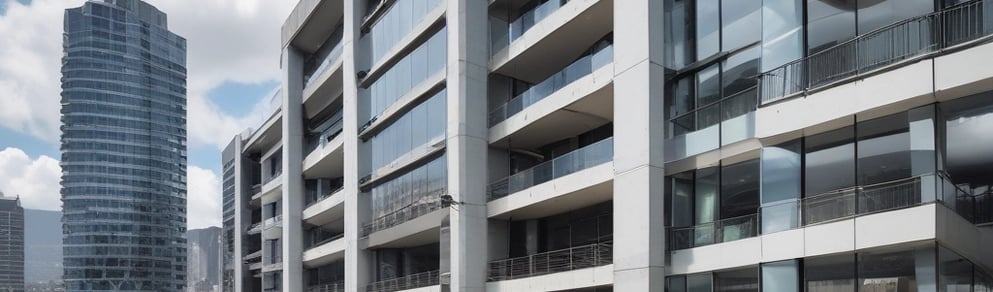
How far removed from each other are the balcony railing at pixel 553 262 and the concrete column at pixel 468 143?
643mm

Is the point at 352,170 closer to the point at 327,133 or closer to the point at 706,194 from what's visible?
the point at 327,133

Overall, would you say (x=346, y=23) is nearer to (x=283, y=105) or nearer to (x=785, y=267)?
(x=283, y=105)

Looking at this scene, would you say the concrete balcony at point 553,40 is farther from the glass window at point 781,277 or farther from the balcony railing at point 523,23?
the glass window at point 781,277

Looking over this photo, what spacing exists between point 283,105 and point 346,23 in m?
10.6

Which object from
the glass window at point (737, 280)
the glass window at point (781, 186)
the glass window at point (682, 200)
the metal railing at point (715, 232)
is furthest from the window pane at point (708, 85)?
the glass window at point (737, 280)

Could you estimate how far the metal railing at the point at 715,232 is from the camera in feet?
53.6

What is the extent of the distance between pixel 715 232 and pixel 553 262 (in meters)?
8.22

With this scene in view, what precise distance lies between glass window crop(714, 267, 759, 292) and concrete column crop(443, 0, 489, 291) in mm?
10133

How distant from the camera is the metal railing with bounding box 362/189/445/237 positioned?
93.3 feet

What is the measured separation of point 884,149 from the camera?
14305mm

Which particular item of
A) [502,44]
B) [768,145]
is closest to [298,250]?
[502,44]

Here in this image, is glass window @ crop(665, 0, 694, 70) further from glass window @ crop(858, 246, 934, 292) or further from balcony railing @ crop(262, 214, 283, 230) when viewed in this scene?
balcony railing @ crop(262, 214, 283, 230)

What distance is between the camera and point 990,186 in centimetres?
1365

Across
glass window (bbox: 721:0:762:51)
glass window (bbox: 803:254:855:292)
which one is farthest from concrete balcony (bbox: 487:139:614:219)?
glass window (bbox: 803:254:855:292)
